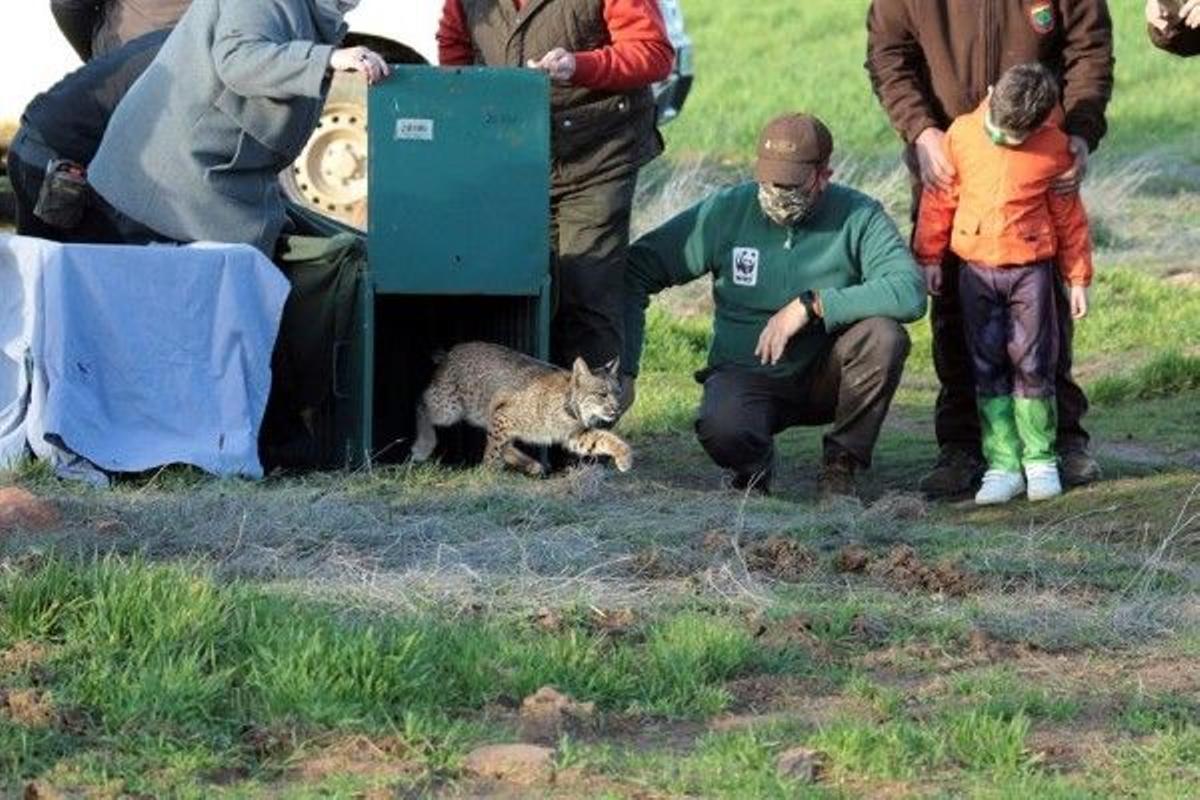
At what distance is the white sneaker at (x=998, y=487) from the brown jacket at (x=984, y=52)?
1.20 metres

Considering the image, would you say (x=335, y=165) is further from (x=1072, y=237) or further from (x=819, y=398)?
(x=1072, y=237)

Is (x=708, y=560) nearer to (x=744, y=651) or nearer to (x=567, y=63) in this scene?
(x=744, y=651)

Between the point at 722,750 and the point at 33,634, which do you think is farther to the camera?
the point at 33,634

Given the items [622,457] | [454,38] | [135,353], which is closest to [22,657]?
[135,353]

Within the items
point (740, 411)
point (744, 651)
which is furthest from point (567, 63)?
point (744, 651)

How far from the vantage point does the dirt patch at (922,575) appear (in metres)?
7.03

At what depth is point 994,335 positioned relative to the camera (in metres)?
9.34

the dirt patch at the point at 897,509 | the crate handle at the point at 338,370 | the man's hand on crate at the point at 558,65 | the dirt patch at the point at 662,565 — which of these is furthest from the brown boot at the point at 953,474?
the dirt patch at the point at 662,565

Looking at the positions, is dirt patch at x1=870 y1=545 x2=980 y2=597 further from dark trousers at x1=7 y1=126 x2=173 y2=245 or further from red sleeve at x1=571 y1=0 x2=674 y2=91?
dark trousers at x1=7 y1=126 x2=173 y2=245

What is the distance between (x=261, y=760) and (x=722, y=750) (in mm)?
906

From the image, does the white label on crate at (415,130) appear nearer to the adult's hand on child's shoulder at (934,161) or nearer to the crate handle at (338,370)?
the crate handle at (338,370)

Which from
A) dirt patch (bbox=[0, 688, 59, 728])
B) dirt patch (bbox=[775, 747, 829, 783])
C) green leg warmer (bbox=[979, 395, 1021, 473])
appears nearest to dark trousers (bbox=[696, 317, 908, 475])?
green leg warmer (bbox=[979, 395, 1021, 473])

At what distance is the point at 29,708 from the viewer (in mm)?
5387

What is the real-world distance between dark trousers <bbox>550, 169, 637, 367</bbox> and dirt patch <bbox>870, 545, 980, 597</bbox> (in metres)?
2.28
